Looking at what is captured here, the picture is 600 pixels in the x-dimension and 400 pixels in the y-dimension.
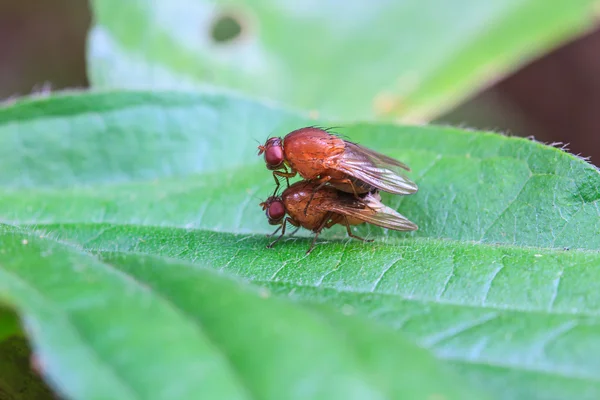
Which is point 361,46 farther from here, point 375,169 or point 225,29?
point 375,169

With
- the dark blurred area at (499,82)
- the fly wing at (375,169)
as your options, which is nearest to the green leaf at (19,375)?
the fly wing at (375,169)

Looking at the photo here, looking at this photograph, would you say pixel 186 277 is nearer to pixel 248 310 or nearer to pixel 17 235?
pixel 248 310

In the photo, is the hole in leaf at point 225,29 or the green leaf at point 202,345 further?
the hole in leaf at point 225,29

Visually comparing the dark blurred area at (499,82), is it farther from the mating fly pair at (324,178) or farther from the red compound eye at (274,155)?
the red compound eye at (274,155)

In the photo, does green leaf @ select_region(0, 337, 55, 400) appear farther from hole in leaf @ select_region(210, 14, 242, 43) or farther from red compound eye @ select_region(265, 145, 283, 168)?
hole in leaf @ select_region(210, 14, 242, 43)

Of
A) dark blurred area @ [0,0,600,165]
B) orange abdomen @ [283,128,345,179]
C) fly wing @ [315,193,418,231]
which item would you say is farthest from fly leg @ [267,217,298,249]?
dark blurred area @ [0,0,600,165]
